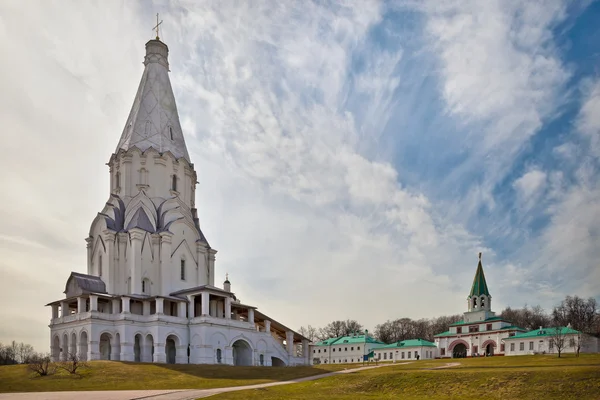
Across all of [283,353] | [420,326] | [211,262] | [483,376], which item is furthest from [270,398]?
[420,326]

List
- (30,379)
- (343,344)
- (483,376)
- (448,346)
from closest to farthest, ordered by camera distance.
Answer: (483,376), (30,379), (448,346), (343,344)

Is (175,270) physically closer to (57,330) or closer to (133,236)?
(133,236)

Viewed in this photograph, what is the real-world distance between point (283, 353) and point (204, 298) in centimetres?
1067

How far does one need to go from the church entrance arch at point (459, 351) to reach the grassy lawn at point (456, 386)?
5653cm

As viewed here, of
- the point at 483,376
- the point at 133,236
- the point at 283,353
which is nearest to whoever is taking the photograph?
the point at 483,376

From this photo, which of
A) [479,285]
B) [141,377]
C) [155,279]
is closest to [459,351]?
[479,285]

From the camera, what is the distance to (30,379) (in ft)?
95.3

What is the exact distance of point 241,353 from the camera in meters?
48.8

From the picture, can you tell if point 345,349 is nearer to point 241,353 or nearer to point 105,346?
point 241,353

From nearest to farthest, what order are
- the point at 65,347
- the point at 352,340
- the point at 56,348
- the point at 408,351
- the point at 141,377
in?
the point at 141,377 → the point at 65,347 → the point at 56,348 → the point at 408,351 → the point at 352,340

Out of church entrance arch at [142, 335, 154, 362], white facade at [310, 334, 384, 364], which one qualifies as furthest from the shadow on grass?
white facade at [310, 334, 384, 364]

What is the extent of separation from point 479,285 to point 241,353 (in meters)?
46.9

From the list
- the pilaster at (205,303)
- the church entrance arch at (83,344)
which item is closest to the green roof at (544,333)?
the pilaster at (205,303)

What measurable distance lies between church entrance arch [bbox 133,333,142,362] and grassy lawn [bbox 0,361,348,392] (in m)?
7.70
